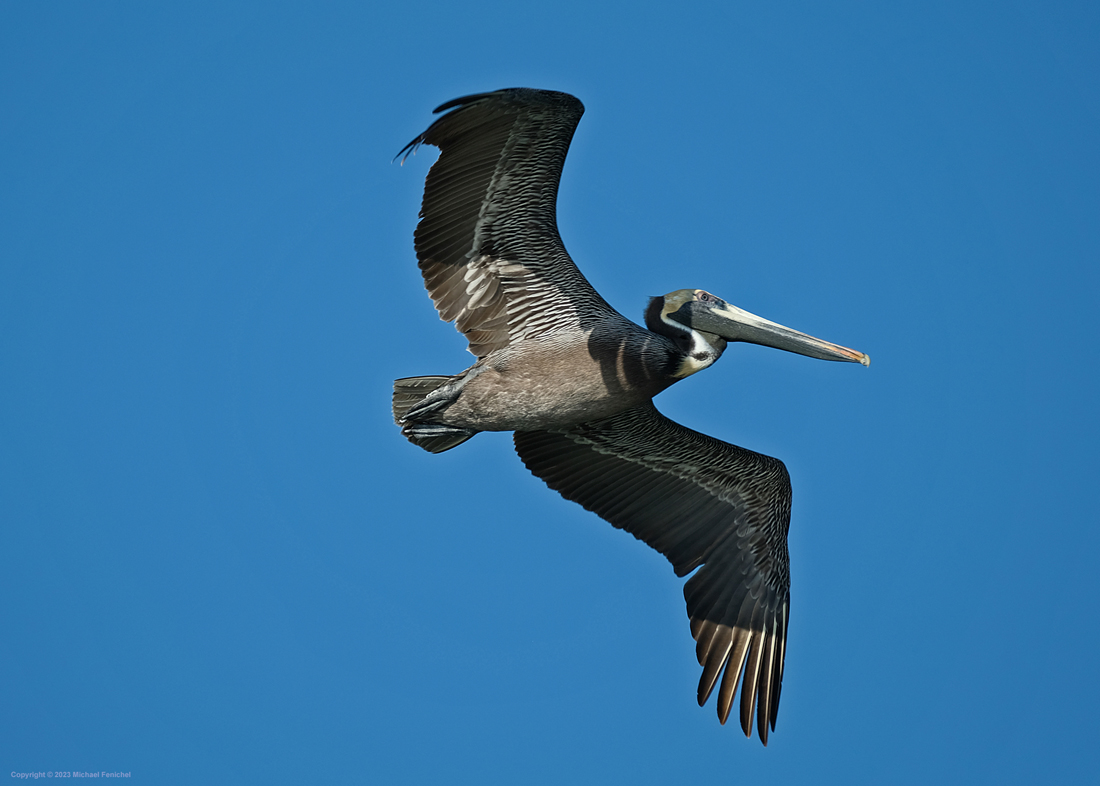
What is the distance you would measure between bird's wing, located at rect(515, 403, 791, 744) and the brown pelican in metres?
0.01

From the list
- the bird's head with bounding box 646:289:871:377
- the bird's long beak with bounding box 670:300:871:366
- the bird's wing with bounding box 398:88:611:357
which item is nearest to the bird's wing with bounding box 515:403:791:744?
the bird's head with bounding box 646:289:871:377

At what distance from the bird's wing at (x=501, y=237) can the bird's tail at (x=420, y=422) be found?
521 mm

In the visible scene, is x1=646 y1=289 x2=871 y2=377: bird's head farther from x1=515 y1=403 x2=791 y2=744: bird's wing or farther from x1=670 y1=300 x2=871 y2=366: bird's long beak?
x1=515 y1=403 x2=791 y2=744: bird's wing

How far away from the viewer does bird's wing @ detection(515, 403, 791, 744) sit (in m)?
9.16

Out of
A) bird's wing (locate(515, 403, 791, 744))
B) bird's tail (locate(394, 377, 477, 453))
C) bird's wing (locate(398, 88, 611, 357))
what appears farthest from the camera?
bird's wing (locate(515, 403, 791, 744))

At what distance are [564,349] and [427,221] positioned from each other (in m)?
1.57

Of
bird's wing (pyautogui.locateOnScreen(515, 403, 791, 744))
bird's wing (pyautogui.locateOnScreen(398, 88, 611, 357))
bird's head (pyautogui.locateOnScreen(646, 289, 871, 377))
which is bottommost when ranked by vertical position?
bird's wing (pyautogui.locateOnScreen(515, 403, 791, 744))

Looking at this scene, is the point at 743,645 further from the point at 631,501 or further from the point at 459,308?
the point at 459,308

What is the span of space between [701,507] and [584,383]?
6.91ft

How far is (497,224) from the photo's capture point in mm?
8727

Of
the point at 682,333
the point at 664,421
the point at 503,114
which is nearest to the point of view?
the point at 503,114

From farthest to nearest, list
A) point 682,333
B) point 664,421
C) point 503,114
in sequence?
point 664,421 < point 682,333 < point 503,114

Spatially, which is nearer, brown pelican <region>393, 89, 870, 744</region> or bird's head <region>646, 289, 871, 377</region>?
brown pelican <region>393, 89, 870, 744</region>

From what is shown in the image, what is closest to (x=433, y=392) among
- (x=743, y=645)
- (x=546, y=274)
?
(x=546, y=274)
